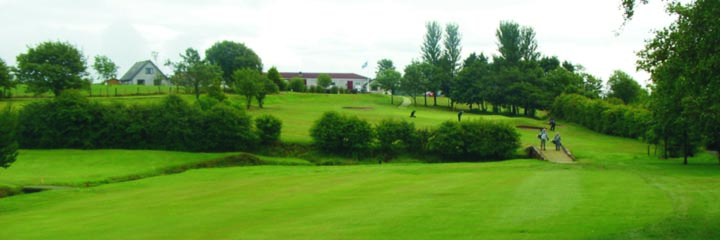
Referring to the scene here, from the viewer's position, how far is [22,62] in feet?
266

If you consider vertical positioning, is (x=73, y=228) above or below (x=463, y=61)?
below

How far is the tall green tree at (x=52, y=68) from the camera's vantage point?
79812 millimetres

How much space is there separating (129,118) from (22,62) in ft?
116

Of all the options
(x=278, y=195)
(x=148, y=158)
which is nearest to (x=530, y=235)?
(x=278, y=195)

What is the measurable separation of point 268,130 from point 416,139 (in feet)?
44.2

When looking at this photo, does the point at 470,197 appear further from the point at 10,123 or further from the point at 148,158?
the point at 148,158

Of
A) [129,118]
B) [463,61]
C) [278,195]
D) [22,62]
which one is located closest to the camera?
[278,195]

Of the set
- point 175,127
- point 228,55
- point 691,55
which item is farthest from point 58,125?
point 228,55

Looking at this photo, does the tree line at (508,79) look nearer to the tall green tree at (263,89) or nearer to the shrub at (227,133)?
the tall green tree at (263,89)

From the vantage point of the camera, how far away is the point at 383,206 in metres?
20.3

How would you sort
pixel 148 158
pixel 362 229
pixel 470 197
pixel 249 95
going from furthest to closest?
1. pixel 249 95
2. pixel 148 158
3. pixel 470 197
4. pixel 362 229

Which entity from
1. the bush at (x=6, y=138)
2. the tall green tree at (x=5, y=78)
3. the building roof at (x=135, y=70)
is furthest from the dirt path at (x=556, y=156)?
the building roof at (x=135, y=70)

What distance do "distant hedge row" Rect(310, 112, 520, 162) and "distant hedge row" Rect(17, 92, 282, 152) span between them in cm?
530

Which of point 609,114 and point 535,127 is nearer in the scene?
point 609,114
